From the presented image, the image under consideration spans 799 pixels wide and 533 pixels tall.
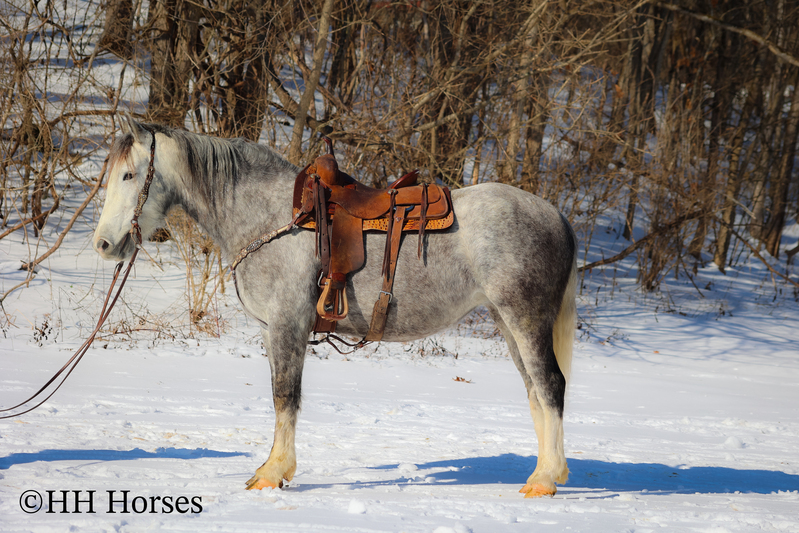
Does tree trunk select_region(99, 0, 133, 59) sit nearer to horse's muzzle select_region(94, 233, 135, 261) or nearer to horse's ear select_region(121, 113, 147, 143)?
horse's ear select_region(121, 113, 147, 143)

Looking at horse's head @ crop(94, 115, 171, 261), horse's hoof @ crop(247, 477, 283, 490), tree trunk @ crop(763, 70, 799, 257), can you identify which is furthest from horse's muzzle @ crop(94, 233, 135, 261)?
tree trunk @ crop(763, 70, 799, 257)

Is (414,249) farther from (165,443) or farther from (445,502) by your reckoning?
(165,443)

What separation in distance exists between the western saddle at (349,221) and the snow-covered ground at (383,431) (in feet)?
3.33

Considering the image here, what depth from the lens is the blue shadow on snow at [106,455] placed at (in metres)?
3.53

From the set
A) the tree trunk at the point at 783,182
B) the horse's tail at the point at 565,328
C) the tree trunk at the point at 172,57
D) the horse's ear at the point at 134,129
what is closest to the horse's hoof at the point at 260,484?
the horse's tail at the point at 565,328

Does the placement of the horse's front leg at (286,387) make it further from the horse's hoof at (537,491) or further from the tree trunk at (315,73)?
the tree trunk at (315,73)

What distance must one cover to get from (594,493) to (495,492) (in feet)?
1.93

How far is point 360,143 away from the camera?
31.1 feet

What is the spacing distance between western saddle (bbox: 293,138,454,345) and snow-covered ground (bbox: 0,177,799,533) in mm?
1014

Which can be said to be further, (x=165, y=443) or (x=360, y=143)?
(x=360, y=143)

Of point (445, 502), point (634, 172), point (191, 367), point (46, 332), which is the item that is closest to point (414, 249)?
Result: point (445, 502)

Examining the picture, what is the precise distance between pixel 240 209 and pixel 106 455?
1750 millimetres

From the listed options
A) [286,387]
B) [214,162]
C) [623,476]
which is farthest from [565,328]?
[214,162]

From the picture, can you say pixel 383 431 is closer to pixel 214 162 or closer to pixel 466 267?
pixel 466 267
